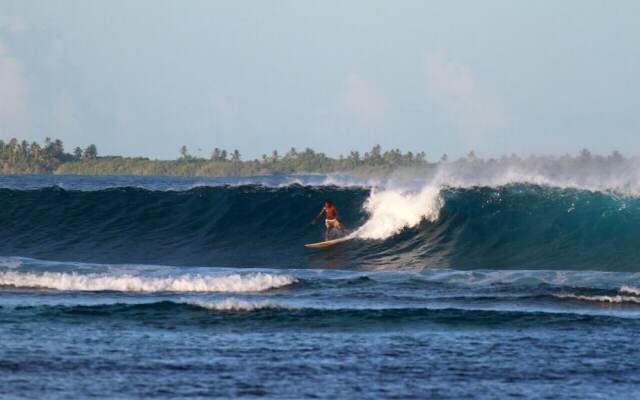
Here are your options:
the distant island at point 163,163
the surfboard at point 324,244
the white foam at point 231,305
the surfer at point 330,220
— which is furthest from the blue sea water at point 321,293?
the distant island at point 163,163

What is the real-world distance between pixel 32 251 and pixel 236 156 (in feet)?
489

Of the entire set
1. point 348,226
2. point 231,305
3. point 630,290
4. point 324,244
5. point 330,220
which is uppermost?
point 330,220

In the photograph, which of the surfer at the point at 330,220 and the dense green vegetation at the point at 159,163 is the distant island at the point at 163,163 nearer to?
the dense green vegetation at the point at 159,163

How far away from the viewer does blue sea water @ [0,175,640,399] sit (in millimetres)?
11867

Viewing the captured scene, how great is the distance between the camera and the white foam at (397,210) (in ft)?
96.8

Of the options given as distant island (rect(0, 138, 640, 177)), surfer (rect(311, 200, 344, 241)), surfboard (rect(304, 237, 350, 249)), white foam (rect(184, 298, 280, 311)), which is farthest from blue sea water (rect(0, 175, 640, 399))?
distant island (rect(0, 138, 640, 177))

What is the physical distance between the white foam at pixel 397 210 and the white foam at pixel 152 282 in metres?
8.67

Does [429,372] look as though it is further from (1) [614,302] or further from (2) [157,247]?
(2) [157,247]

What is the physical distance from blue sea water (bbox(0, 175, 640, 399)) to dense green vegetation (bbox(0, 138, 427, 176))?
131767mm

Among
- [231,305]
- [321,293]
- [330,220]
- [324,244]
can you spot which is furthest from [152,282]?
[330,220]

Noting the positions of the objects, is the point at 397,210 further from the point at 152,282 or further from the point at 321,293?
the point at 152,282

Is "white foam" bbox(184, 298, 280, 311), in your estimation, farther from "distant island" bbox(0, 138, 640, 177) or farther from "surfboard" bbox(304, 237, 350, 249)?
"distant island" bbox(0, 138, 640, 177)

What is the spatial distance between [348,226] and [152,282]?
1080 centimetres

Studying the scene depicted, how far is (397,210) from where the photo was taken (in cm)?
3036
